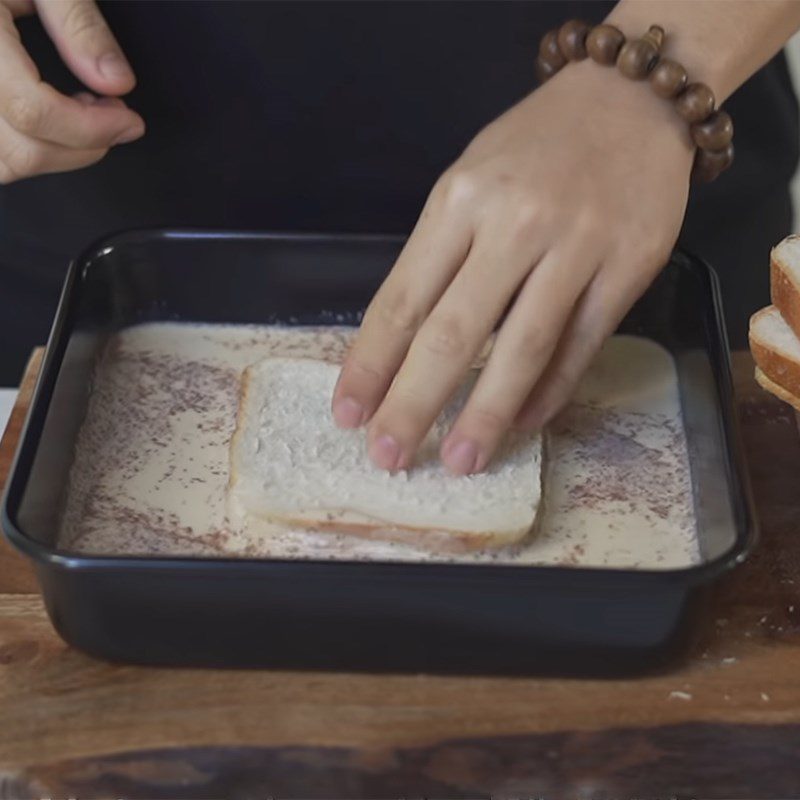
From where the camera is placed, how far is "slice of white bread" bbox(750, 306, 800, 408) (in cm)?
117

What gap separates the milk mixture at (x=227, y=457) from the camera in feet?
3.53

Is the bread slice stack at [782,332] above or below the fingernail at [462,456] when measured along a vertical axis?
above

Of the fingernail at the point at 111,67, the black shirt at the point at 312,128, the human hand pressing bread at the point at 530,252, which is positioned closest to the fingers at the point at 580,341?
the human hand pressing bread at the point at 530,252

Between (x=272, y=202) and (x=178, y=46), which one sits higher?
(x=178, y=46)

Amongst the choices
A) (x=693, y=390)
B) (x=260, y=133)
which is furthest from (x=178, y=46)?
(x=693, y=390)

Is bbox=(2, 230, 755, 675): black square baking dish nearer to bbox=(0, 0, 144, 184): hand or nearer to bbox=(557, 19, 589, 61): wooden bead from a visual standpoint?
bbox=(0, 0, 144, 184): hand

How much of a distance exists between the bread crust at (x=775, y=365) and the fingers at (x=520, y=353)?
0.70 feet

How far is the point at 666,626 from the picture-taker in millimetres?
951

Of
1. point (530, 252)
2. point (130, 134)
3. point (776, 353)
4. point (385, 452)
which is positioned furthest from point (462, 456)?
point (130, 134)

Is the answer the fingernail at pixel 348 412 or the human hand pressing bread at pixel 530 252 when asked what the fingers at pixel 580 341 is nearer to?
the human hand pressing bread at pixel 530 252

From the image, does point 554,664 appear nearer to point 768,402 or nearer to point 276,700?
point 276,700

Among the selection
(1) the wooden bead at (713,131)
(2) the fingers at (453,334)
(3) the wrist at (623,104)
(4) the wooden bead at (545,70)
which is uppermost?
(1) the wooden bead at (713,131)

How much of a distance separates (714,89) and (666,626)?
43 centimetres

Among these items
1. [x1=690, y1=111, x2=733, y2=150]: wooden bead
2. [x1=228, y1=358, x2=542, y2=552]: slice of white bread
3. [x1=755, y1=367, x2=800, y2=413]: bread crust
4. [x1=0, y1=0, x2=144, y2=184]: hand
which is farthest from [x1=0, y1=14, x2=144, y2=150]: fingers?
[x1=755, y1=367, x2=800, y2=413]: bread crust
